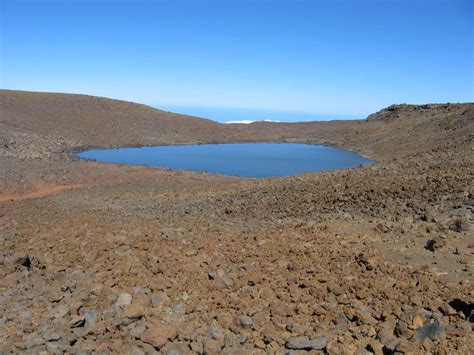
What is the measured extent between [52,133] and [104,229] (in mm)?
31785

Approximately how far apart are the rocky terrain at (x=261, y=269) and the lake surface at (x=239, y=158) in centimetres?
1493

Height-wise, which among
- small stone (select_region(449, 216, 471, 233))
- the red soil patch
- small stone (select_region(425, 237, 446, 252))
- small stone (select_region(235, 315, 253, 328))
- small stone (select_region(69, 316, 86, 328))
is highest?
small stone (select_region(449, 216, 471, 233))

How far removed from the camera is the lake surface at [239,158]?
96.8 ft

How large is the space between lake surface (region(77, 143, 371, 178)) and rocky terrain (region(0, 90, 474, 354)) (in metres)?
14.9

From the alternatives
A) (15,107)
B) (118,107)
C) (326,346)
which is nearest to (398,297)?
(326,346)

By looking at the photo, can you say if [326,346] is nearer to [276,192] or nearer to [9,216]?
[276,192]

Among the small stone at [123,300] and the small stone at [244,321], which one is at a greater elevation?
the small stone at [123,300]

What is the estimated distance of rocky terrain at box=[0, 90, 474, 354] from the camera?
17.2 ft

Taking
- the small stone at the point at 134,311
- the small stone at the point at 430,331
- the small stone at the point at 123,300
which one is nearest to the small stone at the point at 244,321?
the small stone at the point at 134,311

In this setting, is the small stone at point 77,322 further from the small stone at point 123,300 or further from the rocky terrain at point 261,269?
the small stone at point 123,300

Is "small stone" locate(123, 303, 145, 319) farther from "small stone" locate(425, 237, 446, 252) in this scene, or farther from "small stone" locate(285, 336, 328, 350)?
"small stone" locate(425, 237, 446, 252)

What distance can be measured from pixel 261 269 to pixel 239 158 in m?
28.2

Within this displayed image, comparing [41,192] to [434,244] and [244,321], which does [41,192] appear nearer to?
[244,321]

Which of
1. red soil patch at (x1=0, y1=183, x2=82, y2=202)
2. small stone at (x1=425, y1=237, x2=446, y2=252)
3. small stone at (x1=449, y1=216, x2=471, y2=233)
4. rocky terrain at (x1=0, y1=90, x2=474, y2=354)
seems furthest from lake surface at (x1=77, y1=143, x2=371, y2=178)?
small stone at (x1=425, y1=237, x2=446, y2=252)
